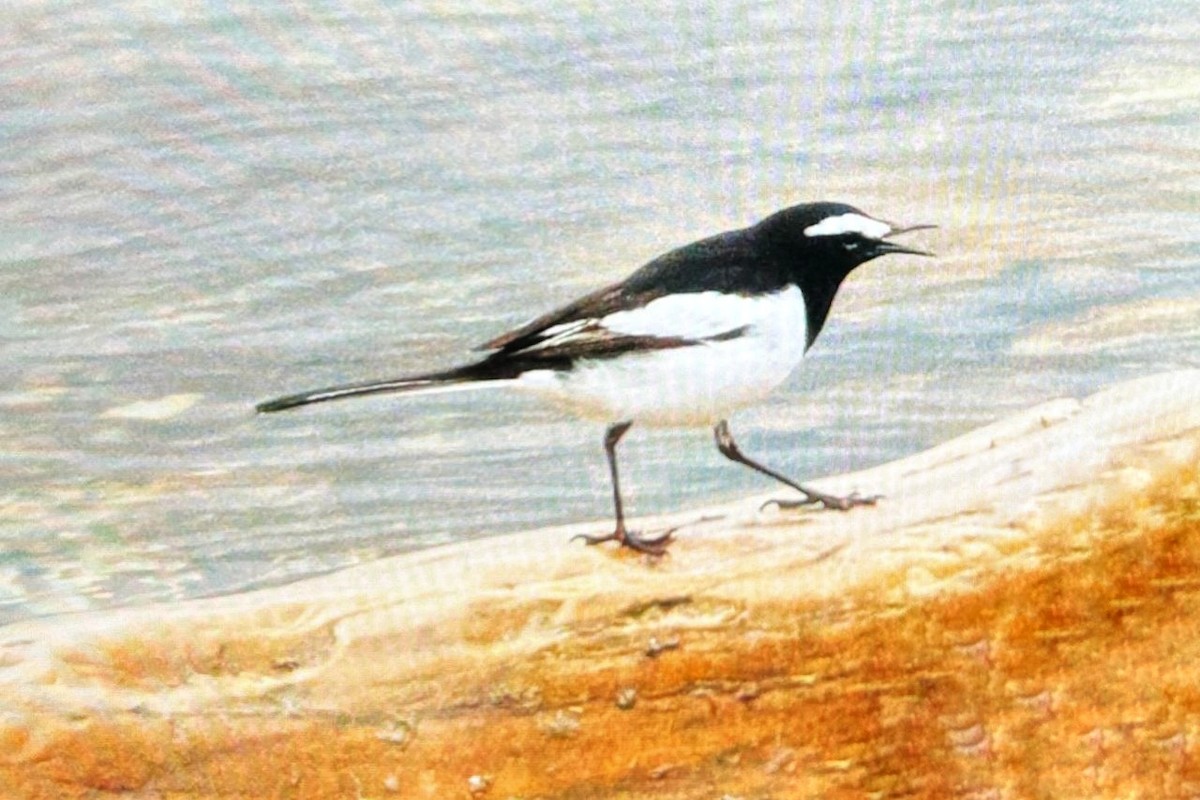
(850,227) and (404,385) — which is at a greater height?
(850,227)

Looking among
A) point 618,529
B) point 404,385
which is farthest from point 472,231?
point 618,529

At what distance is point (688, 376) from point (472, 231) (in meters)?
0.28

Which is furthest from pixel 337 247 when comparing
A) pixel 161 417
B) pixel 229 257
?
pixel 161 417

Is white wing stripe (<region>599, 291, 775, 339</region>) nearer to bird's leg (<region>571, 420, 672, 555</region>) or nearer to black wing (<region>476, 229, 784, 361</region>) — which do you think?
black wing (<region>476, 229, 784, 361</region>)

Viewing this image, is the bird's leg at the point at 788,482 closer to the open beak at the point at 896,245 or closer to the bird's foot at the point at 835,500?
the bird's foot at the point at 835,500

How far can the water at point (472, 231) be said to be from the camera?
1.94 metres

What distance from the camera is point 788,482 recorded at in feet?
6.92

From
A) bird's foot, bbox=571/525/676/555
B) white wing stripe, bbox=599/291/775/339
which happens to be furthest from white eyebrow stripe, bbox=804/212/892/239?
bird's foot, bbox=571/525/676/555

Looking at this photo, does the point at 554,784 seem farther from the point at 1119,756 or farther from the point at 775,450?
the point at 1119,756

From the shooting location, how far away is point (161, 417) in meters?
1.96

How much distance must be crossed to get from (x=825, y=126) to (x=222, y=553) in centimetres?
80

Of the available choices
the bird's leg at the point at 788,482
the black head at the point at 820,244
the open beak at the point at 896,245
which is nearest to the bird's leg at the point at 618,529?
the bird's leg at the point at 788,482

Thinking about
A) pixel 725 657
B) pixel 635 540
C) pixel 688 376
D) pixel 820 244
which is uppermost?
pixel 820 244

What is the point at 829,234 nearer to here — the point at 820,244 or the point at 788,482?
the point at 820,244
